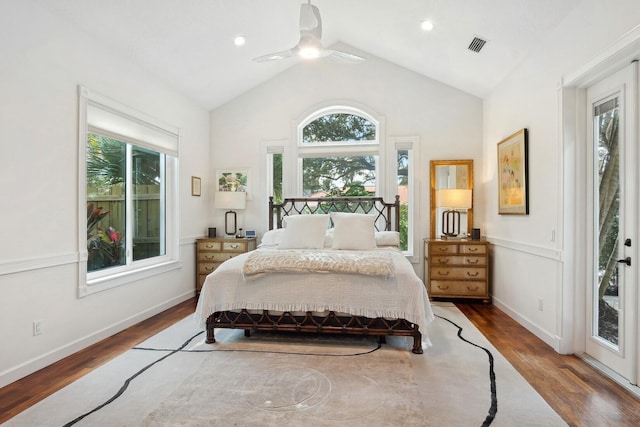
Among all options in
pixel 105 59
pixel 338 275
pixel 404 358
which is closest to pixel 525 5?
pixel 338 275

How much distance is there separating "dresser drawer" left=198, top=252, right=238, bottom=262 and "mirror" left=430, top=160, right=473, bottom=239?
2960 mm

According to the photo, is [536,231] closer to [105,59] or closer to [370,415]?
[370,415]

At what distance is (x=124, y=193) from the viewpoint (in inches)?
154

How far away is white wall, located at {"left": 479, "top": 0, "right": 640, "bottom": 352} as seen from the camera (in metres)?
2.63

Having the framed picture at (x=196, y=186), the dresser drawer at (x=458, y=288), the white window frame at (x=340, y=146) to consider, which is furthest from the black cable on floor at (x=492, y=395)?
the framed picture at (x=196, y=186)

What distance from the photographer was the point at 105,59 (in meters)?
3.39

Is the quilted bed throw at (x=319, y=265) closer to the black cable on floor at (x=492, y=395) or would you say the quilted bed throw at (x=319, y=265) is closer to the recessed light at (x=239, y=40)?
the black cable on floor at (x=492, y=395)

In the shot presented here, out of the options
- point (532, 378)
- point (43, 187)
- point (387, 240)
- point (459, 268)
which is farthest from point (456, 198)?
point (43, 187)

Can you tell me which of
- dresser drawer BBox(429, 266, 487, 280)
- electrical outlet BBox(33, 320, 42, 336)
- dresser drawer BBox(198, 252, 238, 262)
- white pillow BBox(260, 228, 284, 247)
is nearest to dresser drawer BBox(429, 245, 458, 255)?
dresser drawer BBox(429, 266, 487, 280)

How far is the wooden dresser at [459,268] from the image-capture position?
4582 mm

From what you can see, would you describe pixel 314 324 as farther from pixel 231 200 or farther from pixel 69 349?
pixel 231 200

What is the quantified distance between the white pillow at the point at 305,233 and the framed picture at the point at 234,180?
54.6 inches

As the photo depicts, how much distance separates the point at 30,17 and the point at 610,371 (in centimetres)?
500

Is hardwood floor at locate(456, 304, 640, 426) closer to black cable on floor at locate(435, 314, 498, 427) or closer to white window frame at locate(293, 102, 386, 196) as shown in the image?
black cable on floor at locate(435, 314, 498, 427)
